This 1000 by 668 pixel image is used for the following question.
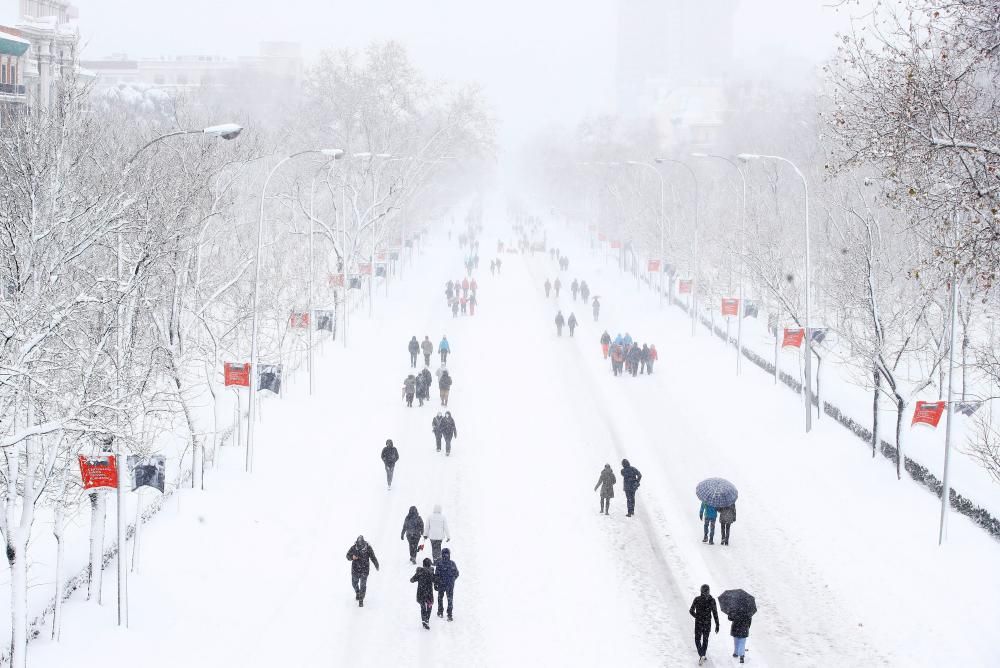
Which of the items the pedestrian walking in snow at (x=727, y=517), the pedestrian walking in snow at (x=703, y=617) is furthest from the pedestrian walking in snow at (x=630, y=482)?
the pedestrian walking in snow at (x=703, y=617)

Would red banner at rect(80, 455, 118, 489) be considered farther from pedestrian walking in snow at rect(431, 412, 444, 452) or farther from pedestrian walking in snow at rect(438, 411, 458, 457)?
pedestrian walking in snow at rect(431, 412, 444, 452)

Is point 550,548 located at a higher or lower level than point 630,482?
lower

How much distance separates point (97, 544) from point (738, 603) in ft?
32.4

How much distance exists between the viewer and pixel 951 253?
11.5 m

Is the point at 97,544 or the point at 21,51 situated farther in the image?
Answer: the point at 21,51

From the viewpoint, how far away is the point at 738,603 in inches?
607

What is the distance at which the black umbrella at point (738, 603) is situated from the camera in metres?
15.4

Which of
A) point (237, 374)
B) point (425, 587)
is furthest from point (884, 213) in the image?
point (425, 587)

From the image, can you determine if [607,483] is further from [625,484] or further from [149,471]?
[149,471]

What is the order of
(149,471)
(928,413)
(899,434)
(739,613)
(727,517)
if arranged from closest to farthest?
(739,613), (149,471), (727,517), (928,413), (899,434)

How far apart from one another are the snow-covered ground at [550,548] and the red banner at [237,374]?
7.20ft

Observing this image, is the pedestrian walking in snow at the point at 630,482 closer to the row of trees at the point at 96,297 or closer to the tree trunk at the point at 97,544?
the row of trees at the point at 96,297

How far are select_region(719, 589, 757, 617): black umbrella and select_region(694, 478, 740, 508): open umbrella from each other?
15.8ft

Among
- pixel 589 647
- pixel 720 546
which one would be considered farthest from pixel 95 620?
pixel 720 546
